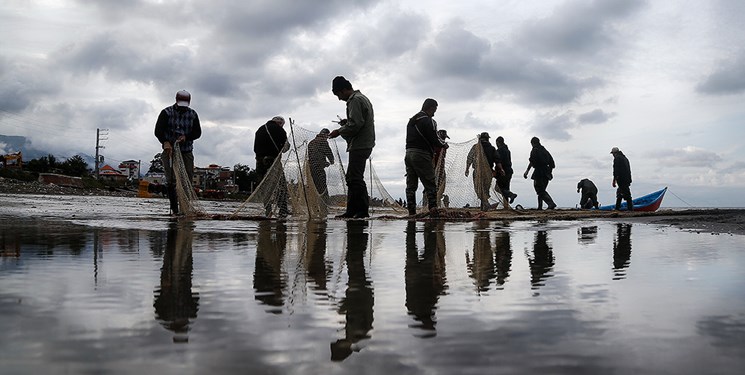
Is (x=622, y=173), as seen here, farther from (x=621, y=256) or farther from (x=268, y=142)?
(x=621, y=256)

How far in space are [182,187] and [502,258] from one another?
22.0 feet

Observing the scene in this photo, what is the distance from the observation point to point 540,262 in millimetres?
3318

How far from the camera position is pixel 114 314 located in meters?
1.73

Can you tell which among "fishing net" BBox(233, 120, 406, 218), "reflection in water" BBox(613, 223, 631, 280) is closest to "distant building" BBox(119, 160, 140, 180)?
"fishing net" BBox(233, 120, 406, 218)

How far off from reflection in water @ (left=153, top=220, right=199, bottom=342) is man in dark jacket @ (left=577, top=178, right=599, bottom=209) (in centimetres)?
2154

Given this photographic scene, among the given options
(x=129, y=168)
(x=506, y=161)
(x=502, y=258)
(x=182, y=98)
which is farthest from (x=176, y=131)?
(x=129, y=168)

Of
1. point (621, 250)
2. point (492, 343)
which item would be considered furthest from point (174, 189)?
point (492, 343)

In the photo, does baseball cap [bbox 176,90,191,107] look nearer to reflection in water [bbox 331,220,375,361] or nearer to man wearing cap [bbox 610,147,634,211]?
reflection in water [bbox 331,220,375,361]

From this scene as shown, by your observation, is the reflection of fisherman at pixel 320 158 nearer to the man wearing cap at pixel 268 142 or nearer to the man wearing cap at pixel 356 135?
the man wearing cap at pixel 268 142

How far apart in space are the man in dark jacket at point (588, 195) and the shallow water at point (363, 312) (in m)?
20.2

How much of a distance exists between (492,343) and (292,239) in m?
3.37

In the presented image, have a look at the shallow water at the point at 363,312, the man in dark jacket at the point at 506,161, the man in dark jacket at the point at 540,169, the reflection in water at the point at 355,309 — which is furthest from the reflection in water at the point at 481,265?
the man in dark jacket at the point at 540,169

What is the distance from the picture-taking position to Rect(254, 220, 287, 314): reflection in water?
80.0 inches

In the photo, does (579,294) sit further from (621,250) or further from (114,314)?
(621,250)
